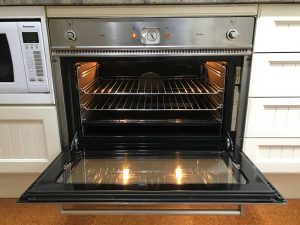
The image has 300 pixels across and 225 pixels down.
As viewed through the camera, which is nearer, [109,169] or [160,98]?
[109,169]

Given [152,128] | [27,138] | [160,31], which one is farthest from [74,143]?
[160,31]

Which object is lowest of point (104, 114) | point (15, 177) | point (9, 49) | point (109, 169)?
point (15, 177)

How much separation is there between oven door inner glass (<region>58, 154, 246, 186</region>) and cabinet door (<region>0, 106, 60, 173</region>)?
189mm

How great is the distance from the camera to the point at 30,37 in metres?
0.91

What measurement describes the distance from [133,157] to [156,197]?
0.30 meters

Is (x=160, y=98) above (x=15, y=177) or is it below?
above

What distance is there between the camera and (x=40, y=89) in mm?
970

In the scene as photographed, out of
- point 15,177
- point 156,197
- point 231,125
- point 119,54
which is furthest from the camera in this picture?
point 15,177

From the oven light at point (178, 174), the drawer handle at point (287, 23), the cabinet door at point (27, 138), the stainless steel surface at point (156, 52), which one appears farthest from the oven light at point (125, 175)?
the drawer handle at point (287, 23)

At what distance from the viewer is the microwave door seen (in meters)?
0.90

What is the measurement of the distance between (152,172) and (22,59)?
650 millimetres

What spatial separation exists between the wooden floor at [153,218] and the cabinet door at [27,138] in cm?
25

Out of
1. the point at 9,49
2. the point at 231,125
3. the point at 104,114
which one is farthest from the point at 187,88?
the point at 9,49

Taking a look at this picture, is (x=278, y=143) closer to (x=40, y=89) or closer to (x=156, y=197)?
(x=156, y=197)
